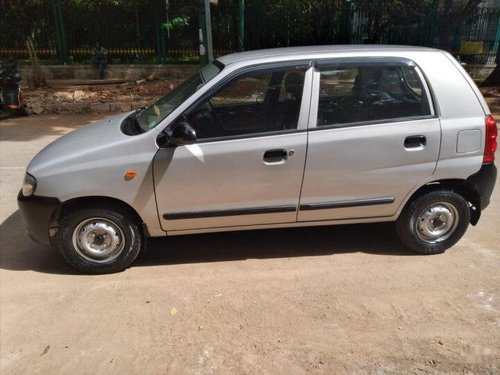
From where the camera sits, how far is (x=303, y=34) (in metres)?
15.6

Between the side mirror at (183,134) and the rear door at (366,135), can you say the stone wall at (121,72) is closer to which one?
the rear door at (366,135)

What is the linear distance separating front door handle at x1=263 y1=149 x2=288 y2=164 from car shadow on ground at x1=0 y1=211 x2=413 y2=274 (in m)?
0.95

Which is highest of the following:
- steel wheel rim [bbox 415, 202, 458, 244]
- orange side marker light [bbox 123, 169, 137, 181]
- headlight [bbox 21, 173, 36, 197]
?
orange side marker light [bbox 123, 169, 137, 181]

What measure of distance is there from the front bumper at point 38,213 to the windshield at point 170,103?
0.91 metres

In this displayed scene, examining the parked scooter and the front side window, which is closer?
the front side window

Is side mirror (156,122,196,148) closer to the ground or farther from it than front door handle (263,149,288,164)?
farther from it

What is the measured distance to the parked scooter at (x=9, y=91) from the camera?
418 inches

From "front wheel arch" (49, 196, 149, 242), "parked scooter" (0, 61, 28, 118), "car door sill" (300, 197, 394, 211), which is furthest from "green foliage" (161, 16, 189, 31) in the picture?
"car door sill" (300, 197, 394, 211)

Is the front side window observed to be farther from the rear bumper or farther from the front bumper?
the rear bumper

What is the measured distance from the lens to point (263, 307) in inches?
135

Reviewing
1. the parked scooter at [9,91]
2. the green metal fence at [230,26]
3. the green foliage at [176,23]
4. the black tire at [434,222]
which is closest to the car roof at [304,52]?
the black tire at [434,222]

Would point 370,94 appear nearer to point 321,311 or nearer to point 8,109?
point 321,311

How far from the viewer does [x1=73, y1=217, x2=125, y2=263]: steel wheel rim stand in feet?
12.4

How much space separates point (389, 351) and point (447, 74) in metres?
2.23
